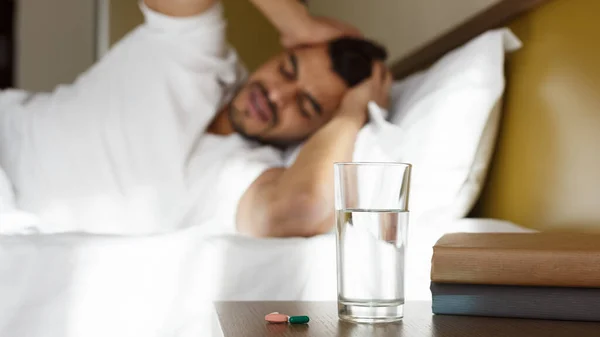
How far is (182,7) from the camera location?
169cm

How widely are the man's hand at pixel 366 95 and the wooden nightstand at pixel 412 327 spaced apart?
863mm

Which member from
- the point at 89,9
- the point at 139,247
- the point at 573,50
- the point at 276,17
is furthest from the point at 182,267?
the point at 89,9

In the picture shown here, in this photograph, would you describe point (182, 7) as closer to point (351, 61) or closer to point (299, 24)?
point (299, 24)

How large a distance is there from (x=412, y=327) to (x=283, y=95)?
3.56 feet

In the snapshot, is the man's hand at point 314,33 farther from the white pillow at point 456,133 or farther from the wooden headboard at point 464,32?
the white pillow at point 456,133

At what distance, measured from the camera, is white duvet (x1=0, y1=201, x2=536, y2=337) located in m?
0.94

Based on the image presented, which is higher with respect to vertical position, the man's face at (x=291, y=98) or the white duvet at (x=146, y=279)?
the man's face at (x=291, y=98)

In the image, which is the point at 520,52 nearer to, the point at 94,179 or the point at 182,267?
the point at 182,267

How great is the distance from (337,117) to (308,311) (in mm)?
826

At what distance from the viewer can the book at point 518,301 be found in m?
0.58

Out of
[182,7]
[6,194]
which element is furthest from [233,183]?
[182,7]

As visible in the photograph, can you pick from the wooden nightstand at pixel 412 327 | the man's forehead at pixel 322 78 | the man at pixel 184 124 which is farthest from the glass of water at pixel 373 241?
the man's forehead at pixel 322 78

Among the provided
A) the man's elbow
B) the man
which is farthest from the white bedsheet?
the man

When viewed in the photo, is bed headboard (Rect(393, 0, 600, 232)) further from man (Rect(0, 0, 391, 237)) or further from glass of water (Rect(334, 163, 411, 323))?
glass of water (Rect(334, 163, 411, 323))
